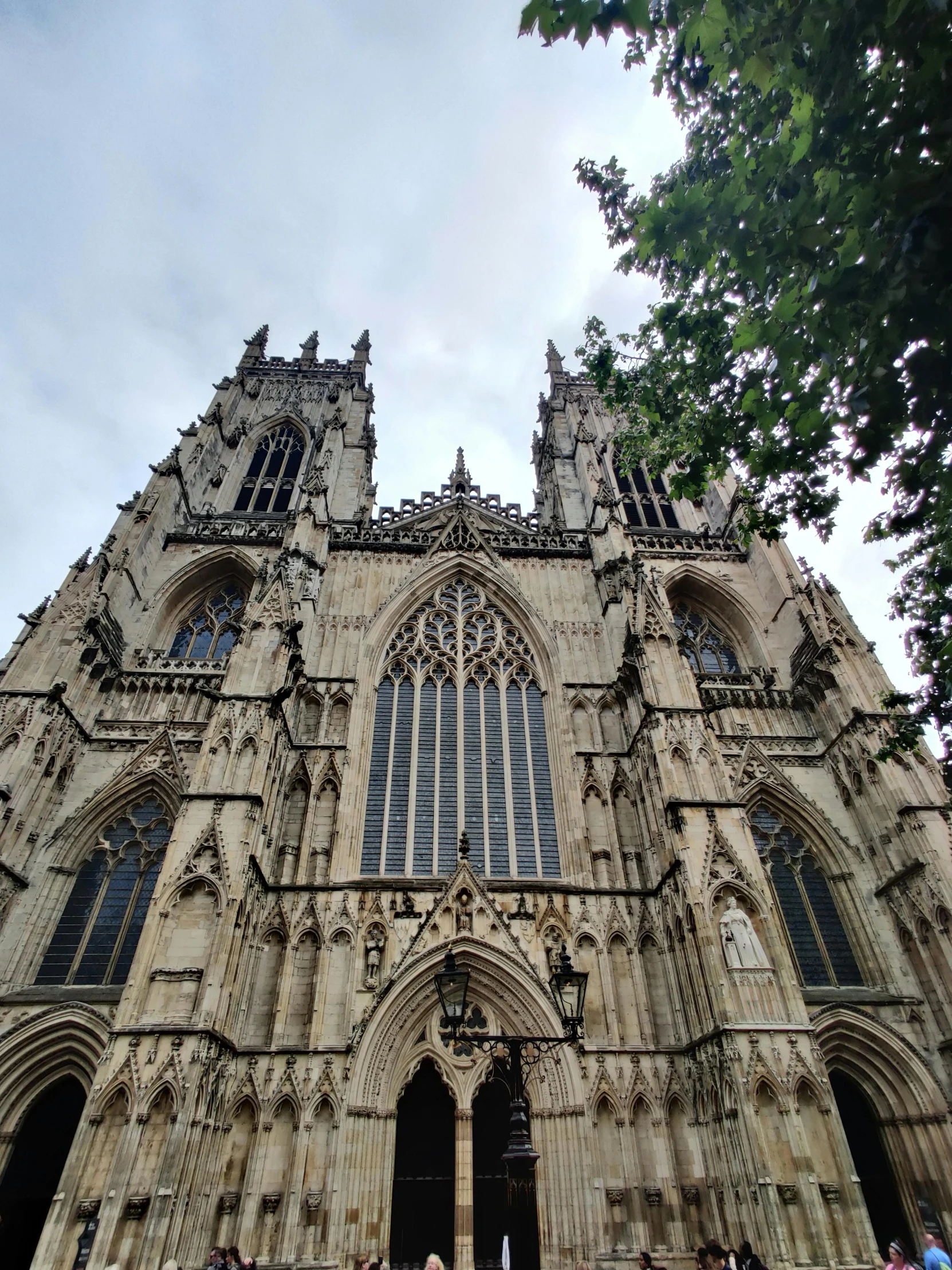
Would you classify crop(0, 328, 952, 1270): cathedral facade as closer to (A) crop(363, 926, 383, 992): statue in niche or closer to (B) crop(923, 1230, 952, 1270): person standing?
(A) crop(363, 926, 383, 992): statue in niche

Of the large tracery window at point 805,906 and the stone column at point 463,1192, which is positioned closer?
the stone column at point 463,1192

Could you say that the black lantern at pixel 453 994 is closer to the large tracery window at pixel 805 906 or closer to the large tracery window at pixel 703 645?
the large tracery window at pixel 805 906

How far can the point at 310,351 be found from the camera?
36.2 meters

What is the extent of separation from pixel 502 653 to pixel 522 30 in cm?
1606

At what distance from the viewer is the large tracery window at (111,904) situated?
13977mm

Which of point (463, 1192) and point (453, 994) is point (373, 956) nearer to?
point (463, 1192)

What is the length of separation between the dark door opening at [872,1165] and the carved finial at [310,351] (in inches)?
1347

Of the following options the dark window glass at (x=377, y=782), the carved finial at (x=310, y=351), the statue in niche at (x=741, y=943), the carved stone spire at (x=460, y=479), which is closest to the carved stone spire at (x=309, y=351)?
the carved finial at (x=310, y=351)

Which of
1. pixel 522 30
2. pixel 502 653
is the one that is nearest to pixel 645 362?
pixel 522 30

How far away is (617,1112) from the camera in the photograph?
12.4m

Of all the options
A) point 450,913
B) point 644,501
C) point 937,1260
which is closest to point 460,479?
point 644,501

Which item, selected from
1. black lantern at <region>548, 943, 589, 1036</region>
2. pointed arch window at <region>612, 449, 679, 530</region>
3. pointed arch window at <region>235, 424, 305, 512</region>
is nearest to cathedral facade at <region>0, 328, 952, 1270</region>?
black lantern at <region>548, 943, 589, 1036</region>

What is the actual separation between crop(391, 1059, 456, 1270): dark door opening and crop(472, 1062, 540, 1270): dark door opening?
0.42 metres

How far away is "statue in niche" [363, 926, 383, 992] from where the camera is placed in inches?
523
